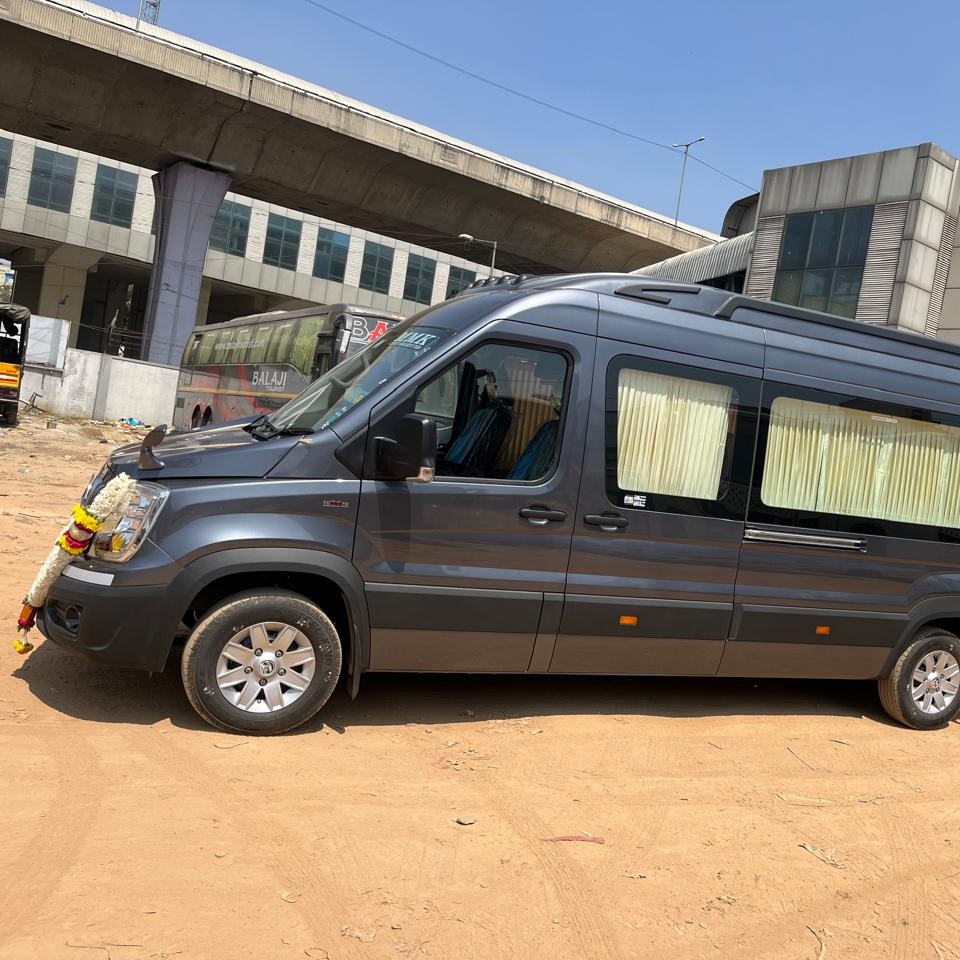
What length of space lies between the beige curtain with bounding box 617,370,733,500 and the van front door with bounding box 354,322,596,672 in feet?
0.99

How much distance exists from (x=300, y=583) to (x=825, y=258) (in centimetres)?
2844

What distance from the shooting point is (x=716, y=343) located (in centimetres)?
583

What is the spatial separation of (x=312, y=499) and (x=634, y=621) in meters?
2.00

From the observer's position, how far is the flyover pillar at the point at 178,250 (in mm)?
30359

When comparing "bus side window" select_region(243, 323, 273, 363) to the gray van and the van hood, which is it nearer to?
the gray van

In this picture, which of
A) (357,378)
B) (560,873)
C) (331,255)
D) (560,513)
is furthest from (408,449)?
(331,255)

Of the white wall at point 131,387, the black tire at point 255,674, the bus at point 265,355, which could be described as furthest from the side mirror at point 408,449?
the white wall at point 131,387

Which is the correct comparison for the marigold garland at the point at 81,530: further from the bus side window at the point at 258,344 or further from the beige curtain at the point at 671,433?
the bus side window at the point at 258,344

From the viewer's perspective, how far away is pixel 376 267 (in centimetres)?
5741

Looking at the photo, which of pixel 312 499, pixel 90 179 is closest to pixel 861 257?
pixel 312 499

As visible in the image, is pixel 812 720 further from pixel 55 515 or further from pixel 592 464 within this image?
pixel 55 515

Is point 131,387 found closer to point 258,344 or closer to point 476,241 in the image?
point 476,241

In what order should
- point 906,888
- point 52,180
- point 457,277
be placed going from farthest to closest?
point 457,277
point 52,180
point 906,888

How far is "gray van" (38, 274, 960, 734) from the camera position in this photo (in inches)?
190
